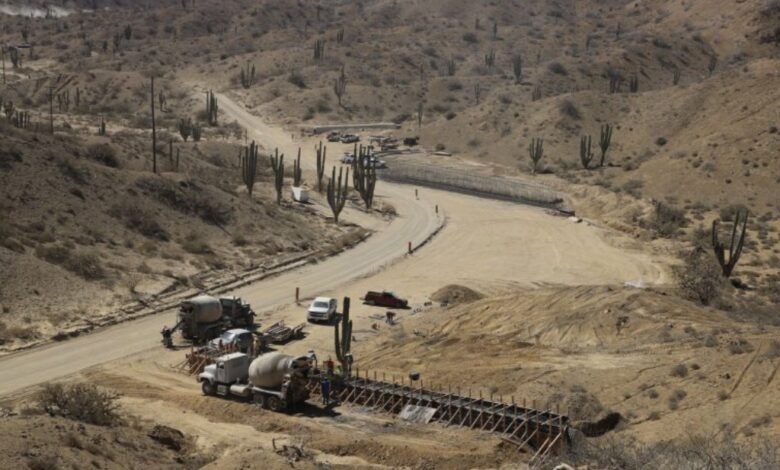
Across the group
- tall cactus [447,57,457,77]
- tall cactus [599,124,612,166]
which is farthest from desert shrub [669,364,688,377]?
tall cactus [447,57,457,77]

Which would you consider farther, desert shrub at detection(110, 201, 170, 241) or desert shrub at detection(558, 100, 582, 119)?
desert shrub at detection(558, 100, 582, 119)

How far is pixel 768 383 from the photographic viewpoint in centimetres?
2875

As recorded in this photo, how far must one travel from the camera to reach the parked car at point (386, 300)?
151ft

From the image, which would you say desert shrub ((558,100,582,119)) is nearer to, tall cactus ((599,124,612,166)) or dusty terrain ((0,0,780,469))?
dusty terrain ((0,0,780,469))

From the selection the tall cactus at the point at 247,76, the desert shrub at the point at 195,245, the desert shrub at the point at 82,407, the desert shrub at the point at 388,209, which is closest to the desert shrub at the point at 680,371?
the desert shrub at the point at 82,407

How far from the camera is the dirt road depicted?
125 ft

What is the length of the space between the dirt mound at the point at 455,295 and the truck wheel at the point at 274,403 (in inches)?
686

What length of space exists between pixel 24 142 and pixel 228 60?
88.0 meters

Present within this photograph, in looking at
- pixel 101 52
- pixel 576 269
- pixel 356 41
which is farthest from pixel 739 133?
pixel 101 52

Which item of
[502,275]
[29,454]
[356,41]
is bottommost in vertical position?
[502,275]

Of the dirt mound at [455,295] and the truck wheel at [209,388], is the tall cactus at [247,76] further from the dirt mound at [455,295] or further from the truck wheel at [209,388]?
the truck wheel at [209,388]

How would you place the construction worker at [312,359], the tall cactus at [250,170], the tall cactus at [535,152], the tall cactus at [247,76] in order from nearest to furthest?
1. the construction worker at [312,359]
2. the tall cactus at [250,170]
3. the tall cactus at [535,152]
4. the tall cactus at [247,76]

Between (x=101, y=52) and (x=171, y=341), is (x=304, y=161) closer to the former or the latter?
(x=171, y=341)

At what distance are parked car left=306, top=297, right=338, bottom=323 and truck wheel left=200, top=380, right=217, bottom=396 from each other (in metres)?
11.2
